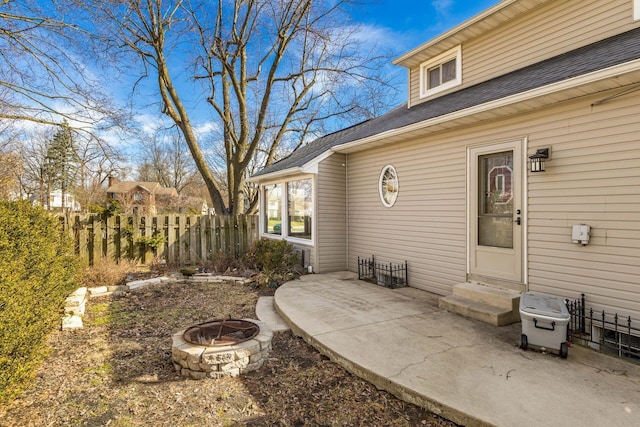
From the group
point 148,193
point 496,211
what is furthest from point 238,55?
point 148,193

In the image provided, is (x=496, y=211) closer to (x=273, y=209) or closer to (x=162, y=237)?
(x=273, y=209)

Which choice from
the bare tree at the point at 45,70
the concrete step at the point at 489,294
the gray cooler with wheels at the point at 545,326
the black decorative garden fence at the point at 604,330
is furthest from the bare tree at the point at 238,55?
the black decorative garden fence at the point at 604,330

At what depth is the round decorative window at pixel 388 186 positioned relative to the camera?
21.1 feet

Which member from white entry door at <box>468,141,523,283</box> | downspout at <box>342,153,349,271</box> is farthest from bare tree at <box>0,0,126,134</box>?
white entry door at <box>468,141,523,283</box>

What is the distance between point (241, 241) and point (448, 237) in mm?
5836

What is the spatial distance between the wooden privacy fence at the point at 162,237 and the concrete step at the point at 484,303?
19.5 ft

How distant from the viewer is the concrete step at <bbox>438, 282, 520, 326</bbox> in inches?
161

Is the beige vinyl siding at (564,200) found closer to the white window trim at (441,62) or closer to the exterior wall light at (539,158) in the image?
the exterior wall light at (539,158)

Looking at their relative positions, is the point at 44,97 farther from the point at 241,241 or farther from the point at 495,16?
the point at 495,16

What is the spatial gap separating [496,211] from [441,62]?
3.98 m

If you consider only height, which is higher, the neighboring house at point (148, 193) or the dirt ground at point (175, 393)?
the neighboring house at point (148, 193)

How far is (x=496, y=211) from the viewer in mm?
4766

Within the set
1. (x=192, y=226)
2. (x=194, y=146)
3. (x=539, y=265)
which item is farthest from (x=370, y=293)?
(x=194, y=146)

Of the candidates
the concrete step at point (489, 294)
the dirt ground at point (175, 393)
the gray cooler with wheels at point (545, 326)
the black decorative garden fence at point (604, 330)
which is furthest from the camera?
the concrete step at point (489, 294)
